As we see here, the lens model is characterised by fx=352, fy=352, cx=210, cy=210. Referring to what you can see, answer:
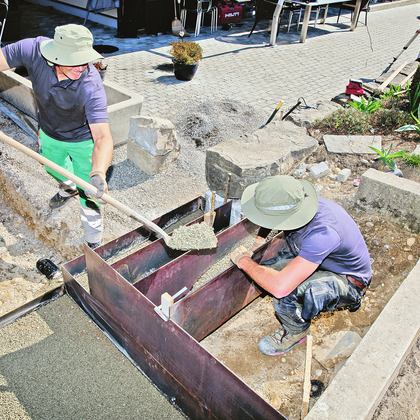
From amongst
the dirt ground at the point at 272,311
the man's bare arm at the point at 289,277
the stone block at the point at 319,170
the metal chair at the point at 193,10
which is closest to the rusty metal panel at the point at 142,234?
the dirt ground at the point at 272,311

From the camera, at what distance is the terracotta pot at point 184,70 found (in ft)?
24.4

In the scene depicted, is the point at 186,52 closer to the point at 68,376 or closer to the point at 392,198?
the point at 392,198

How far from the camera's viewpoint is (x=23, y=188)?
Result: 4496mm

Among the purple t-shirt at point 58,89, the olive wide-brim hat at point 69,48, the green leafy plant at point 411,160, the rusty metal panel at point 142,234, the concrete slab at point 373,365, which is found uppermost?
the olive wide-brim hat at point 69,48

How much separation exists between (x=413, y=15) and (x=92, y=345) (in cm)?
2064

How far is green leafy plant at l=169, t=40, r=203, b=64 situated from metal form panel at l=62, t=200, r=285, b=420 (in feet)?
16.6

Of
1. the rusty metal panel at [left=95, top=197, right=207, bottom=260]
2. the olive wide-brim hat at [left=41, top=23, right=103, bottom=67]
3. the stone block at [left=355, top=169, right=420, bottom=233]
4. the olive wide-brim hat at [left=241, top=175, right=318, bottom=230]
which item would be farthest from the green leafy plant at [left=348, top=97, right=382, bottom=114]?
the olive wide-brim hat at [left=41, top=23, right=103, bottom=67]

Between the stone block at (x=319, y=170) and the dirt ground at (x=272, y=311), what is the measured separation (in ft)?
1.24

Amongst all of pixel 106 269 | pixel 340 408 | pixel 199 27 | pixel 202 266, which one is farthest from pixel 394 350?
pixel 199 27

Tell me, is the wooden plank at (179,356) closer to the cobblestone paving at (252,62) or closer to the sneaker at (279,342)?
the sneaker at (279,342)

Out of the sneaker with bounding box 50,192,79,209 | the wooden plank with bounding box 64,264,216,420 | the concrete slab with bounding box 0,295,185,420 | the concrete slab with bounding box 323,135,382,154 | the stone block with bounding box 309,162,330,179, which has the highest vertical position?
the concrete slab with bounding box 323,135,382,154

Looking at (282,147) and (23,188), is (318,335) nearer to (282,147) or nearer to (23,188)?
(282,147)

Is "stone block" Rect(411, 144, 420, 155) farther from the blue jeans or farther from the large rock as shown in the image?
the blue jeans

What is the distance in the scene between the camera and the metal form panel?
223cm
